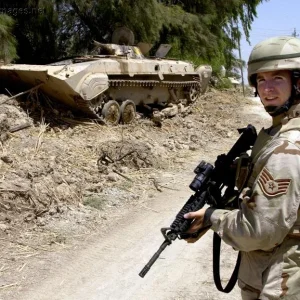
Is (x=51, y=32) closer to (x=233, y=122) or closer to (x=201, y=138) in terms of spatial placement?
(x=233, y=122)

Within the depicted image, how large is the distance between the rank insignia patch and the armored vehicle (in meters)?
7.49

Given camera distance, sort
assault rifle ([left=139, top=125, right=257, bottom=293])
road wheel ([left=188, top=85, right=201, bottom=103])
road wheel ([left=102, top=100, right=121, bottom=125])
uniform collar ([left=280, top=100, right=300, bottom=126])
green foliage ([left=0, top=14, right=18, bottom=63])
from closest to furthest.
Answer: uniform collar ([left=280, top=100, right=300, bottom=126]) < assault rifle ([left=139, top=125, right=257, bottom=293]) < road wheel ([left=102, top=100, right=121, bottom=125]) < green foliage ([left=0, top=14, right=18, bottom=63]) < road wheel ([left=188, top=85, right=201, bottom=103])

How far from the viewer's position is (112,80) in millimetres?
10141

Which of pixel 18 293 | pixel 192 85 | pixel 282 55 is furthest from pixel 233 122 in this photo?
pixel 282 55

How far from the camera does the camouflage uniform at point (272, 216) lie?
5.80 ft

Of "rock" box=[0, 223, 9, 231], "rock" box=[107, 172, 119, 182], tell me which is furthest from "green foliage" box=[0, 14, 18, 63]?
"rock" box=[0, 223, 9, 231]

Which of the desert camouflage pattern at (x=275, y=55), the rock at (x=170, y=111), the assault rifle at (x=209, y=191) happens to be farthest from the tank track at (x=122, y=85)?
the desert camouflage pattern at (x=275, y=55)

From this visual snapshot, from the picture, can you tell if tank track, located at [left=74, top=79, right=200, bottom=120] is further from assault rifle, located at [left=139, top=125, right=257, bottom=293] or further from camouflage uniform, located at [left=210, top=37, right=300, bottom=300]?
camouflage uniform, located at [left=210, top=37, right=300, bottom=300]

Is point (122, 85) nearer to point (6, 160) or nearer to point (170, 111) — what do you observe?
point (170, 111)

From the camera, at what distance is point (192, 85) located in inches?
541

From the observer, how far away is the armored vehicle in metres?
9.33

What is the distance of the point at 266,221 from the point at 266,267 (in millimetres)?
214

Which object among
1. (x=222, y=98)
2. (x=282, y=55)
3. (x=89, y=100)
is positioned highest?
(x=282, y=55)

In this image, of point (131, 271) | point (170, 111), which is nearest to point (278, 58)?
point (131, 271)
